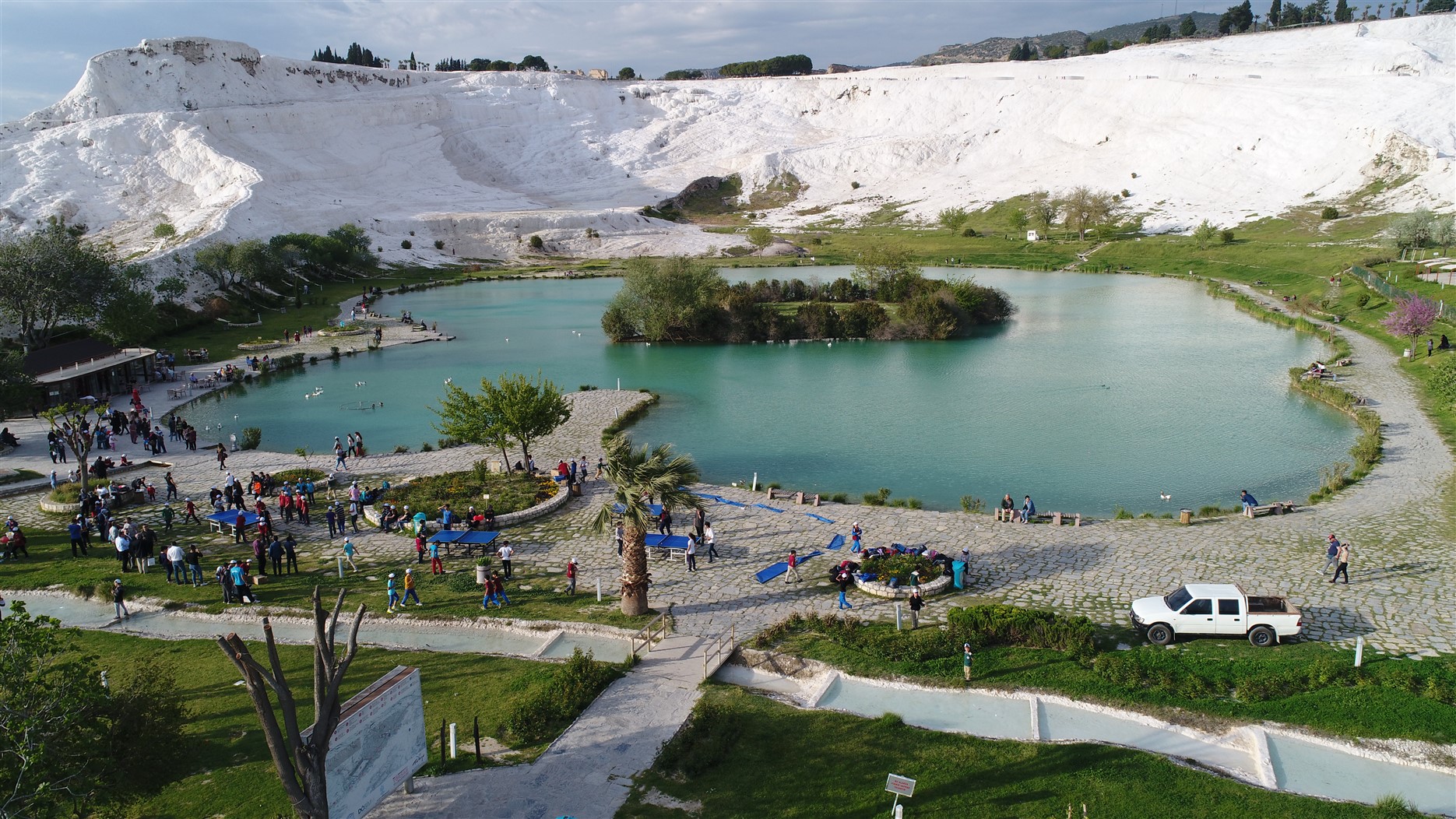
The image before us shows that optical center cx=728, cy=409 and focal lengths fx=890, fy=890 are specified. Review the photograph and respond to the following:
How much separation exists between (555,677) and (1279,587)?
636 inches

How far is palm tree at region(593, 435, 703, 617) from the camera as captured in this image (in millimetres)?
18891

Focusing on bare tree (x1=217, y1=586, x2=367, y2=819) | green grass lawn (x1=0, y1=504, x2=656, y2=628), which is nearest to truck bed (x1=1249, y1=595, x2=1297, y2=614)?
green grass lawn (x1=0, y1=504, x2=656, y2=628)

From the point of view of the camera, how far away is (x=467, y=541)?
2359 centimetres

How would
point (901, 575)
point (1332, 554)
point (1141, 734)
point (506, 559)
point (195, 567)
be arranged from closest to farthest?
point (1141, 734), point (1332, 554), point (901, 575), point (195, 567), point (506, 559)

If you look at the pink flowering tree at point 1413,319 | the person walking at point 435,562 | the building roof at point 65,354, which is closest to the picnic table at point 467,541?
the person walking at point 435,562

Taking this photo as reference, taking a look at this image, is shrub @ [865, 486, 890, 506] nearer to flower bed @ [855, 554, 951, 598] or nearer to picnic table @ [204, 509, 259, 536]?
flower bed @ [855, 554, 951, 598]

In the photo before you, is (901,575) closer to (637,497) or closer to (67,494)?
(637,497)

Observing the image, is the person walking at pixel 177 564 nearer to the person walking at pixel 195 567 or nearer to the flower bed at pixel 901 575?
the person walking at pixel 195 567

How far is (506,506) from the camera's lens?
88.8ft

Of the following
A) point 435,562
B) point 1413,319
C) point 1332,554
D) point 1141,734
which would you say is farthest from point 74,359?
point 1413,319

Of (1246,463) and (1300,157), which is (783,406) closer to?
(1246,463)

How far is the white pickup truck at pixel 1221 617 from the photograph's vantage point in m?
17.4

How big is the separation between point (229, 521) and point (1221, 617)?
25211 mm

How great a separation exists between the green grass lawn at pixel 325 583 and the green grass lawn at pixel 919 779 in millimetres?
5488
